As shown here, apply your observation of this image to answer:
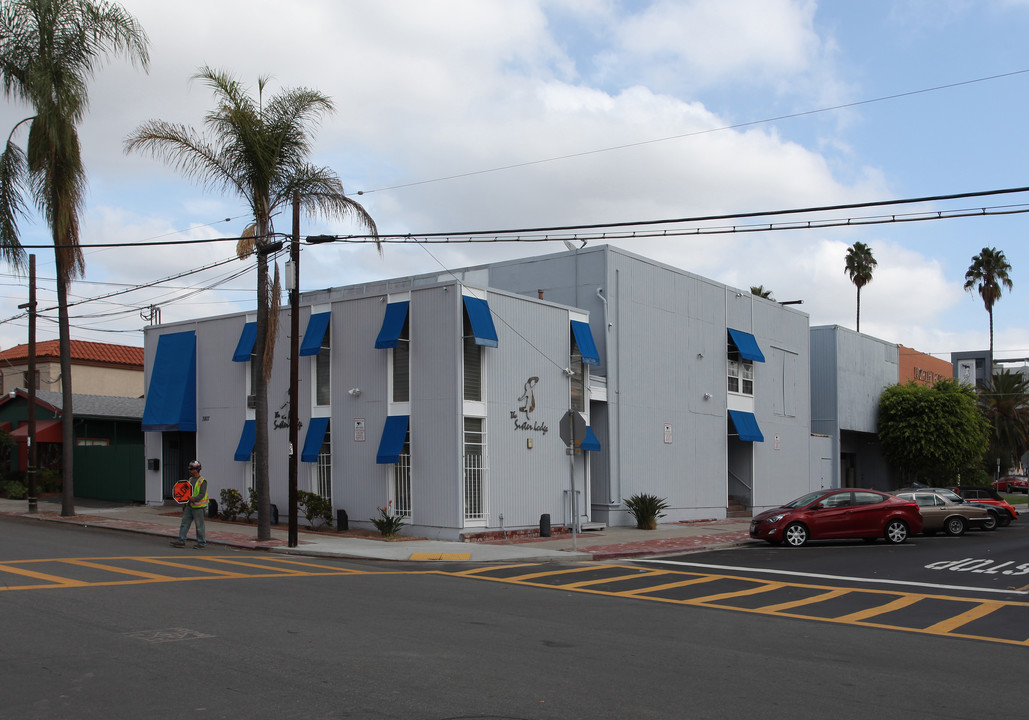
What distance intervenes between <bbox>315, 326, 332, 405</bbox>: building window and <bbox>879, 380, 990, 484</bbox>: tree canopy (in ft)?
100

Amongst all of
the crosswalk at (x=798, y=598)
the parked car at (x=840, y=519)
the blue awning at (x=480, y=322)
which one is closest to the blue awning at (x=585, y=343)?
the blue awning at (x=480, y=322)

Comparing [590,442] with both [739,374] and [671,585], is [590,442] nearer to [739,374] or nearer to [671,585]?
[671,585]

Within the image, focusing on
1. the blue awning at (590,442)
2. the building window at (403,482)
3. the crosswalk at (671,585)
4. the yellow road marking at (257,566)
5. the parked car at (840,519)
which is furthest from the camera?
the blue awning at (590,442)

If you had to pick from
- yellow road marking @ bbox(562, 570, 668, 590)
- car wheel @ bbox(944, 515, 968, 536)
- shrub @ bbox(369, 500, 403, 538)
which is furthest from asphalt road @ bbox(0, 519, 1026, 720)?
car wheel @ bbox(944, 515, 968, 536)

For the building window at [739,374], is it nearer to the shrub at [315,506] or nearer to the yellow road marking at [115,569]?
the shrub at [315,506]

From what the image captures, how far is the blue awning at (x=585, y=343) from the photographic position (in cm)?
2539

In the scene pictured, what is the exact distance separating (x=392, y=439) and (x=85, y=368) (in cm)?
2999

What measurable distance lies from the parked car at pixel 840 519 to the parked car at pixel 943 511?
10.0ft

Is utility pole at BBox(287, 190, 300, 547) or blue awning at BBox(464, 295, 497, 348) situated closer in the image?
utility pole at BBox(287, 190, 300, 547)

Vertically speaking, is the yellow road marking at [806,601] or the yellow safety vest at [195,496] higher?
the yellow safety vest at [195,496]

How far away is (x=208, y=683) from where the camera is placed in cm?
730

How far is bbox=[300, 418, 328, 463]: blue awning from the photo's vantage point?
24.3m

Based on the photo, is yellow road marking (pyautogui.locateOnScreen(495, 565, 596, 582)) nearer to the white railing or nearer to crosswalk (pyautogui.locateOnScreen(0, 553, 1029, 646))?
crosswalk (pyautogui.locateOnScreen(0, 553, 1029, 646))

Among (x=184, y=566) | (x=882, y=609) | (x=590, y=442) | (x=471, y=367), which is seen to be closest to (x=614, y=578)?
(x=882, y=609)
